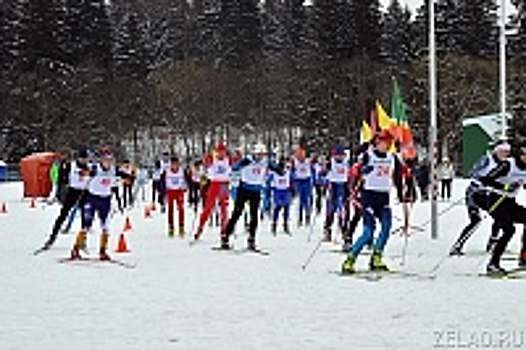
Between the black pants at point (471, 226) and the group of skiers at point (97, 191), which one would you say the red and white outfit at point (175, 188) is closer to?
the group of skiers at point (97, 191)

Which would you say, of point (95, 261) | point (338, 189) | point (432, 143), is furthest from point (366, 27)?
point (95, 261)

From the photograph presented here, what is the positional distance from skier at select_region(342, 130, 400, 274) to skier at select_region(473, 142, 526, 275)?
1396mm

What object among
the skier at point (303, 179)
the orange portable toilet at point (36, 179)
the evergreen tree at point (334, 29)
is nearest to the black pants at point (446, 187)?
the skier at point (303, 179)

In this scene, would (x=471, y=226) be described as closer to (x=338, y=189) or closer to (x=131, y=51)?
(x=338, y=189)

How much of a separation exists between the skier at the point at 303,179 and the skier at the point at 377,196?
920 cm

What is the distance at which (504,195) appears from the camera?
41.8ft

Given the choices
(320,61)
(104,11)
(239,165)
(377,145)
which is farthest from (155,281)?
(104,11)

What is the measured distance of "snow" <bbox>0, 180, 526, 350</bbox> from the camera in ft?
26.9

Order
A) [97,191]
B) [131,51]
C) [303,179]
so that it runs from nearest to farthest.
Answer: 1. [97,191]
2. [303,179]
3. [131,51]

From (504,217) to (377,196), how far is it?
1.74 m

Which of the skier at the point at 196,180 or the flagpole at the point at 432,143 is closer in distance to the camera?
the flagpole at the point at 432,143

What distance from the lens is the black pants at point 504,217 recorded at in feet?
40.8

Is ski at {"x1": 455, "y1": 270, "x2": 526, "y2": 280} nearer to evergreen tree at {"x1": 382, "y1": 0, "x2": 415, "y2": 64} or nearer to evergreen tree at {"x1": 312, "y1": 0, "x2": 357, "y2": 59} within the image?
evergreen tree at {"x1": 382, "y1": 0, "x2": 415, "y2": 64}

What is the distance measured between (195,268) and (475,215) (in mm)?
4714
